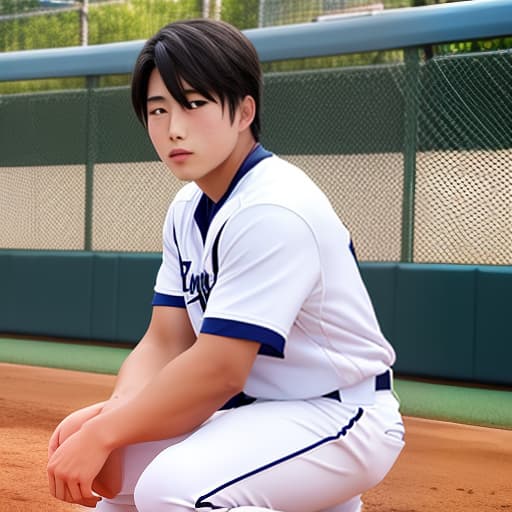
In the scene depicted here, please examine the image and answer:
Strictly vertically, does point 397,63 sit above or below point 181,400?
above

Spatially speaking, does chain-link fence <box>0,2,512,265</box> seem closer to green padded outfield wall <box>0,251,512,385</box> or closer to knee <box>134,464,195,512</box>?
green padded outfield wall <box>0,251,512,385</box>

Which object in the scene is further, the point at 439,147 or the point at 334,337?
the point at 439,147

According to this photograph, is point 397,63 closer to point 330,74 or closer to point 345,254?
point 330,74

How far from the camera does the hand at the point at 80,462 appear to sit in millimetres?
1731

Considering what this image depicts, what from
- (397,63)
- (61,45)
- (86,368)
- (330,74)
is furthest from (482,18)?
(61,45)

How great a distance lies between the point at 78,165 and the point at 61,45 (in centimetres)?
153

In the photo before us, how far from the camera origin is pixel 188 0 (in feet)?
29.0

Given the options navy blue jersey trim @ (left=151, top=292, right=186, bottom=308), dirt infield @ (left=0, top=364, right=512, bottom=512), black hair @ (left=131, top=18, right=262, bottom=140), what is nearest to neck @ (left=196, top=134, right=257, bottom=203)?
black hair @ (left=131, top=18, right=262, bottom=140)

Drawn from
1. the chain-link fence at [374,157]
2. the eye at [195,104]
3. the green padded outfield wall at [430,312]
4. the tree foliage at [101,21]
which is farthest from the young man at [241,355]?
the tree foliage at [101,21]

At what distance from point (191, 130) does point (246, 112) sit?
0.13 meters

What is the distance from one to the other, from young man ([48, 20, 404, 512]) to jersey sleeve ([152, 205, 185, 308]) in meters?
0.12

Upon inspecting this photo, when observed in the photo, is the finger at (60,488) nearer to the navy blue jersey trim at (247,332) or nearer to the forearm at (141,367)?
the forearm at (141,367)

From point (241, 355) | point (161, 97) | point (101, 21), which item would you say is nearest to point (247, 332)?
point (241, 355)

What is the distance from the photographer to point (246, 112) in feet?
6.16
